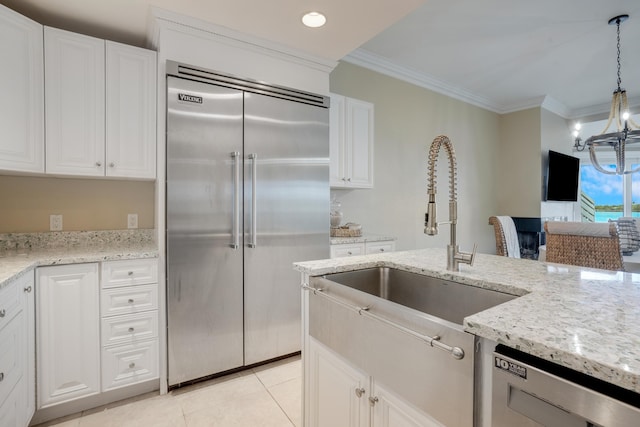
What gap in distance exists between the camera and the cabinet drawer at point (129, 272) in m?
1.97

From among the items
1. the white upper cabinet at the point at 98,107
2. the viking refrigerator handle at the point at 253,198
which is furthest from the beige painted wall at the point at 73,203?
the viking refrigerator handle at the point at 253,198

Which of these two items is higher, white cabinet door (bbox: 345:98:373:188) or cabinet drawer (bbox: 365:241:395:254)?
white cabinet door (bbox: 345:98:373:188)

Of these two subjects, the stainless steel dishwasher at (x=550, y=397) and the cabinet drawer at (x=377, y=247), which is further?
the cabinet drawer at (x=377, y=247)

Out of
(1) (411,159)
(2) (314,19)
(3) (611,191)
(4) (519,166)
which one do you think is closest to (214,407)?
(2) (314,19)

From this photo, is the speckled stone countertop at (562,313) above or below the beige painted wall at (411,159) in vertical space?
below

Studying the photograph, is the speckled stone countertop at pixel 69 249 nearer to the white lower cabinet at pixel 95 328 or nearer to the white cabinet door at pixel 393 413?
the white lower cabinet at pixel 95 328

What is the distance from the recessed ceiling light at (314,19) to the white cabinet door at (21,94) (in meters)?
1.67

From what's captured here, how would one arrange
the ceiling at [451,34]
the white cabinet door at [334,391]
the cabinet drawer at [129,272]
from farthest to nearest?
the ceiling at [451,34]
the cabinet drawer at [129,272]
the white cabinet door at [334,391]

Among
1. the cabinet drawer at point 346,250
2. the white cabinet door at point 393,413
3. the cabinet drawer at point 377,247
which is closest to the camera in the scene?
the white cabinet door at point 393,413

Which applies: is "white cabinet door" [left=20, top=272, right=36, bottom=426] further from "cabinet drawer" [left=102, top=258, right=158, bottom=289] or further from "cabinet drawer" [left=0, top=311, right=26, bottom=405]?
"cabinet drawer" [left=102, top=258, right=158, bottom=289]

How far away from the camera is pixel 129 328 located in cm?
203

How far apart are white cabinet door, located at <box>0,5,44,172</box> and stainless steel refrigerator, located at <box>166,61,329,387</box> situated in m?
0.76

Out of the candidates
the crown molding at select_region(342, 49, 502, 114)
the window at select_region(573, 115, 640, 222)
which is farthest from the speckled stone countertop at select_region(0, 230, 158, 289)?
the window at select_region(573, 115, 640, 222)

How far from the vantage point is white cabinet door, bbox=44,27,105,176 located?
202 cm
